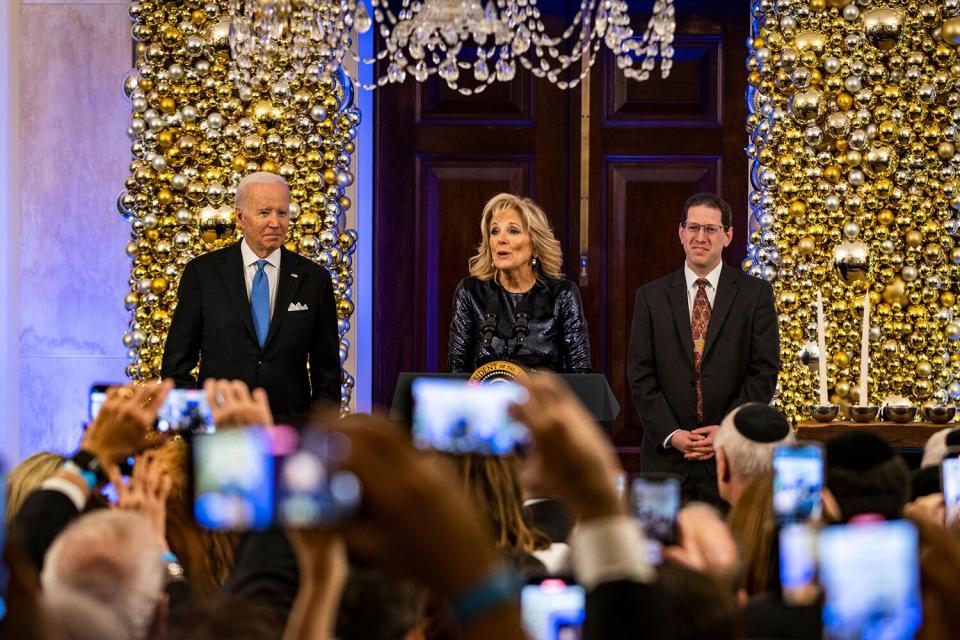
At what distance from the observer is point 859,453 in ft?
7.80

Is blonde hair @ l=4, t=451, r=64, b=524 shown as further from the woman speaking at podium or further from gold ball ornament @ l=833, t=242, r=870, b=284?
gold ball ornament @ l=833, t=242, r=870, b=284

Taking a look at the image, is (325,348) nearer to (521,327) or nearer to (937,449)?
(521,327)

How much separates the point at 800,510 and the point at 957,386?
13.9 ft

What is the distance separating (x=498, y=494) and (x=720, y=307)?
2.64 meters

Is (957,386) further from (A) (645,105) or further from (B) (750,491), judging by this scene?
(B) (750,491)

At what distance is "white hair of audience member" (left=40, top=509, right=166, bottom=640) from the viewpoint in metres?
1.63

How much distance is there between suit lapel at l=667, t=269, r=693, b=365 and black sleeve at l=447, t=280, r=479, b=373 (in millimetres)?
737

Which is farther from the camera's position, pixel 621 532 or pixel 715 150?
pixel 715 150

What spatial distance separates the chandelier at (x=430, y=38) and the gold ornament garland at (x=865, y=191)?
70 cm

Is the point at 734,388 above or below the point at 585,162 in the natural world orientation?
below

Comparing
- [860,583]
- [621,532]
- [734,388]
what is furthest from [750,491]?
[734,388]

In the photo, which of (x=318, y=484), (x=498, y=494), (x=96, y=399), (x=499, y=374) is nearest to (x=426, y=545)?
(x=318, y=484)

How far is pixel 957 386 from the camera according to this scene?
→ 608 centimetres

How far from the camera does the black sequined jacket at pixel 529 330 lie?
16.3ft
